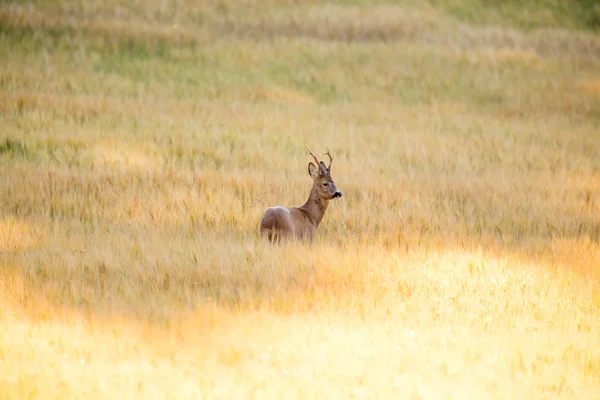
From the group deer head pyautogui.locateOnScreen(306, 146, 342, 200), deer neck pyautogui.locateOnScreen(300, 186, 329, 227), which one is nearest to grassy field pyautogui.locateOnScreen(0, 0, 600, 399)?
deer neck pyautogui.locateOnScreen(300, 186, 329, 227)

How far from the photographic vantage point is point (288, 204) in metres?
13.0

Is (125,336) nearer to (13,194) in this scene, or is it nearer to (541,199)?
(13,194)

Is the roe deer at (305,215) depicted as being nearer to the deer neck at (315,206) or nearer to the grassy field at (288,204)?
the deer neck at (315,206)

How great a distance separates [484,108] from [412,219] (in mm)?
14252

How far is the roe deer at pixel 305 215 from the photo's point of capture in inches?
398

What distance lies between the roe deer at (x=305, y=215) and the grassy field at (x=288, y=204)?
1.11 ft

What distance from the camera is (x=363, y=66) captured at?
2866 cm

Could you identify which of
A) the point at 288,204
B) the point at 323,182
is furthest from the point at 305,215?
the point at 288,204

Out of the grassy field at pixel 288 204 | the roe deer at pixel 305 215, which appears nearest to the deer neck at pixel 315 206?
the roe deer at pixel 305 215

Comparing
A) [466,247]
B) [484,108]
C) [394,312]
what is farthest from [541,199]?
[484,108]

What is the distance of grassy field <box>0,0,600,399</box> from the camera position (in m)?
6.49

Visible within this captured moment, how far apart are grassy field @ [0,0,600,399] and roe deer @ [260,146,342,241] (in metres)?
0.34

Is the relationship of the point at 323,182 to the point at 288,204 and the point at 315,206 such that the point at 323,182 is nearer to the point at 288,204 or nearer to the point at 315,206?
the point at 315,206

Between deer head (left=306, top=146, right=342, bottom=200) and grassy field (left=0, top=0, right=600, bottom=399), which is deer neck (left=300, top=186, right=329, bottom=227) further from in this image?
grassy field (left=0, top=0, right=600, bottom=399)
